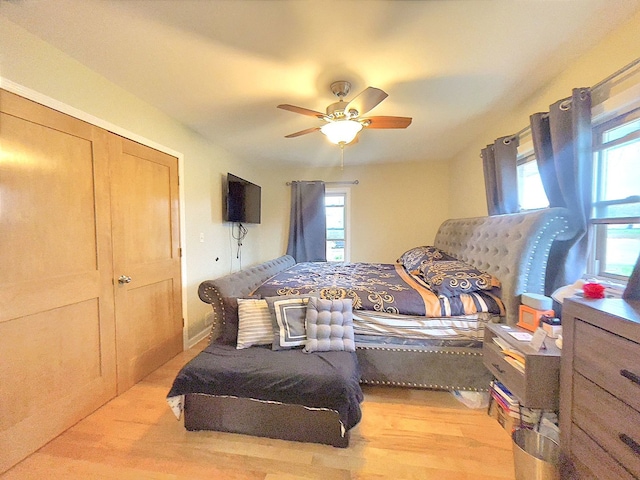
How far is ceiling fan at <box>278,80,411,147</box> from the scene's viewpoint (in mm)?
1875

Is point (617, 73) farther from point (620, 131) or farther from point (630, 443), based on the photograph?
point (630, 443)

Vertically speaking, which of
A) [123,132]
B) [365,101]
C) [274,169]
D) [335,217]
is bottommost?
[335,217]

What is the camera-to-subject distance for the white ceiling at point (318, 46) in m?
1.35

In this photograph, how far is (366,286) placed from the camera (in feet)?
7.89

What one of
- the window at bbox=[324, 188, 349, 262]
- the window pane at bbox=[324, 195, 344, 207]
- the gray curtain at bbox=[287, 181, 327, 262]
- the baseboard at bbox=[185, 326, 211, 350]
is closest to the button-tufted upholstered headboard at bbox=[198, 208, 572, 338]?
the baseboard at bbox=[185, 326, 211, 350]

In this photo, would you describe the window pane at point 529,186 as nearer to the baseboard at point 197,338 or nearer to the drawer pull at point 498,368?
the drawer pull at point 498,368

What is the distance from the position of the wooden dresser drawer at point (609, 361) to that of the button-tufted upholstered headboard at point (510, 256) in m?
0.80

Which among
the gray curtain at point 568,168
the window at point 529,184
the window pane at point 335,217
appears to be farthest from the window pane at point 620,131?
the window pane at point 335,217

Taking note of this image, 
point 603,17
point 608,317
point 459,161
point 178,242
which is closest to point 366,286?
point 608,317

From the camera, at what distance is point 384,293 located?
7.22ft

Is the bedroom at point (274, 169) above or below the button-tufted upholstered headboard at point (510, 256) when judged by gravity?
above

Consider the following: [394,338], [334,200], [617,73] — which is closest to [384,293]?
[394,338]

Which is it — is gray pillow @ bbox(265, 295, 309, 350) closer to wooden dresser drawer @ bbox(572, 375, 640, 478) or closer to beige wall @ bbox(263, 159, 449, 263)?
wooden dresser drawer @ bbox(572, 375, 640, 478)

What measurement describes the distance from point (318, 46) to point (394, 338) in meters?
2.04
